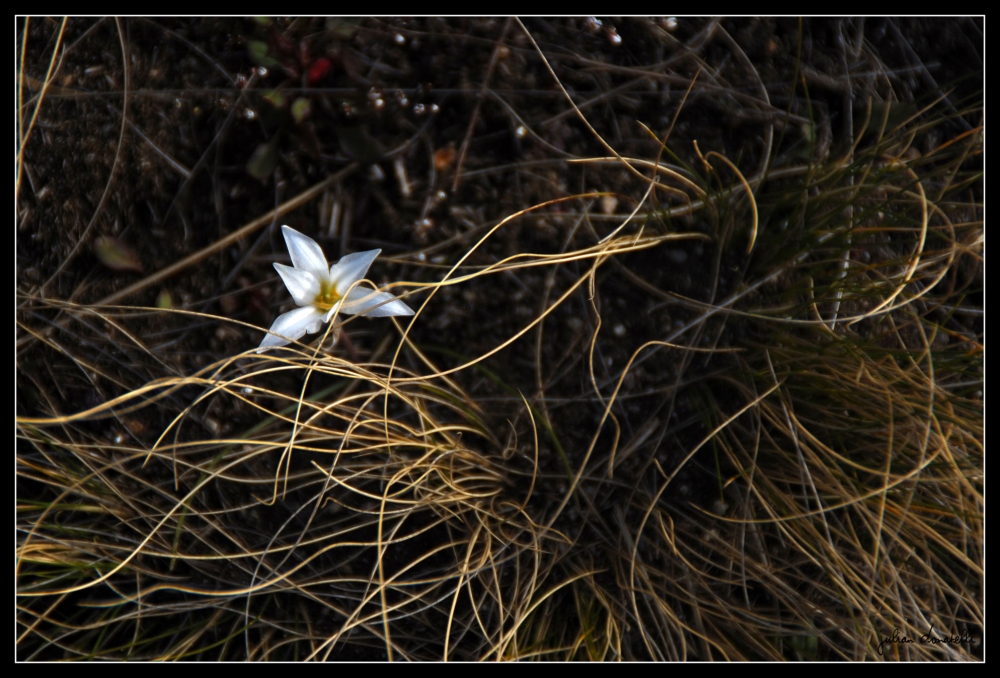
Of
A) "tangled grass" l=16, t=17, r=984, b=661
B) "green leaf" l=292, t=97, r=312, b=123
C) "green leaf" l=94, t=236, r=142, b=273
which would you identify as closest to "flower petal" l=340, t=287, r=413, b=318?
"tangled grass" l=16, t=17, r=984, b=661

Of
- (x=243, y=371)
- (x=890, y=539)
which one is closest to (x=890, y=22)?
(x=890, y=539)

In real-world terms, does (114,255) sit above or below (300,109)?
below

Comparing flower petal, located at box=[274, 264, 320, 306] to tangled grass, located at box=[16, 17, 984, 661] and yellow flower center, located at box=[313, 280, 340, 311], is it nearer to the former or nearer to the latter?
yellow flower center, located at box=[313, 280, 340, 311]

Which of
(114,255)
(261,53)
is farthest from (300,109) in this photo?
(114,255)

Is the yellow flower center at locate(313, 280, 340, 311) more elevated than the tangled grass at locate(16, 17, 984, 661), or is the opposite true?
the yellow flower center at locate(313, 280, 340, 311)

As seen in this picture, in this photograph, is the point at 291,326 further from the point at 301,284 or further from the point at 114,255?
the point at 114,255

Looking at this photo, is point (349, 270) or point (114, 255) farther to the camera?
point (114, 255)

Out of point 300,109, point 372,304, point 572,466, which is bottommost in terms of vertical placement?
point 572,466
